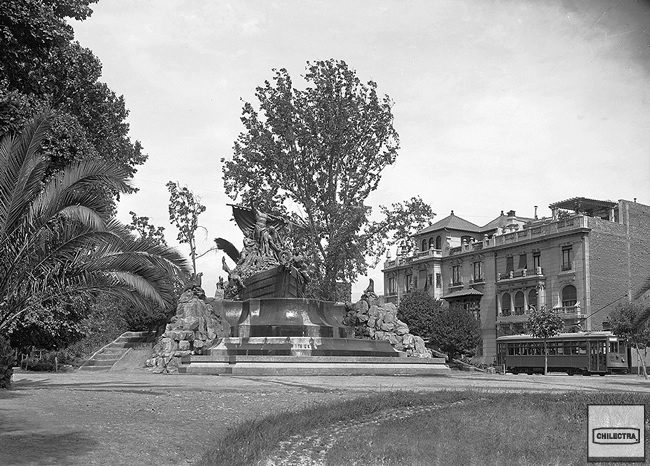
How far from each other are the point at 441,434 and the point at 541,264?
194ft

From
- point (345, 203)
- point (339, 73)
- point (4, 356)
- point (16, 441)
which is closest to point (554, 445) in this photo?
point (16, 441)

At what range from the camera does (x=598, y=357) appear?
4541cm

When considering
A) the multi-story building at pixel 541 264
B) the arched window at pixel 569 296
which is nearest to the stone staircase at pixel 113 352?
the multi-story building at pixel 541 264

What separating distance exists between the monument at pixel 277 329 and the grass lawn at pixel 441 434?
33.7 feet

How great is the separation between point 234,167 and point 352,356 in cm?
1516

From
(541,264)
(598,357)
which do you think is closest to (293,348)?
(598,357)

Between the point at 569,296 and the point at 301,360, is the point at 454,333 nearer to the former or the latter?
the point at 569,296

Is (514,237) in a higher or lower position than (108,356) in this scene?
higher

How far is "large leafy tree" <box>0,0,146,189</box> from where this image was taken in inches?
527

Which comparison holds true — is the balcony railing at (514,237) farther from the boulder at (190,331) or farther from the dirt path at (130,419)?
the dirt path at (130,419)

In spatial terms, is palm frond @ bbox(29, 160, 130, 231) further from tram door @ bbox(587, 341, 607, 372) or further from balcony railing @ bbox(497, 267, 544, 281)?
balcony railing @ bbox(497, 267, 544, 281)

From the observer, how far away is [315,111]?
3572 centimetres

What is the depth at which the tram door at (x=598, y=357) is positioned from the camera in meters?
45.3

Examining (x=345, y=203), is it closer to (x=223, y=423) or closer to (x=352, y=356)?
(x=352, y=356)
